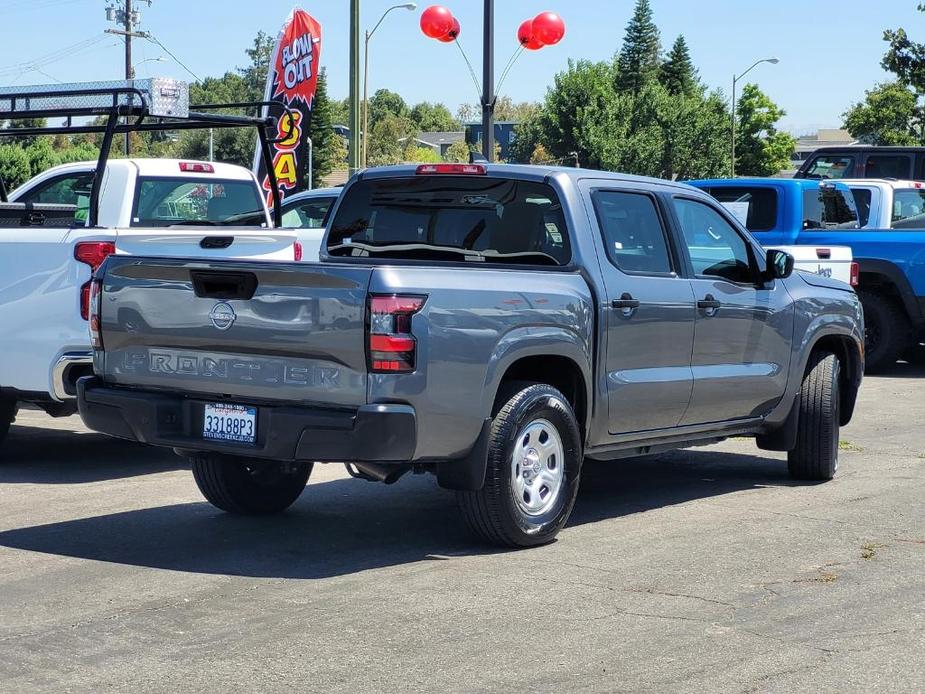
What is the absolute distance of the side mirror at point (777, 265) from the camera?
850cm

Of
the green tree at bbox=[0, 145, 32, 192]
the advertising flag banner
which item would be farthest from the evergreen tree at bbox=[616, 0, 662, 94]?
the advertising flag banner

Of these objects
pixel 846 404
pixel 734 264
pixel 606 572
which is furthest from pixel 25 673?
pixel 846 404

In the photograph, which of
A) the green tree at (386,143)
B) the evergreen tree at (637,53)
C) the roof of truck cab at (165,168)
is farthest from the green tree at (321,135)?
the roof of truck cab at (165,168)

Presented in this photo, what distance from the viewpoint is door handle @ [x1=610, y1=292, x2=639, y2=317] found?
7.31 metres

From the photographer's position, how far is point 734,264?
8414 mm

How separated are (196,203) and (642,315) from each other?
4.74 meters

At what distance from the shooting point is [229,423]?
6.44 metres

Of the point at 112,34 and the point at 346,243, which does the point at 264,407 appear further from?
the point at 112,34

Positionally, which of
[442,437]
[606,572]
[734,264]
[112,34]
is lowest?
[606,572]

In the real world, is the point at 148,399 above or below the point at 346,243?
below

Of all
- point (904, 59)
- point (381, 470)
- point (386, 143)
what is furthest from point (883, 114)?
point (381, 470)

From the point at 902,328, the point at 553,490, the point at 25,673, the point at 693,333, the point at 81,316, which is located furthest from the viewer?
the point at 902,328

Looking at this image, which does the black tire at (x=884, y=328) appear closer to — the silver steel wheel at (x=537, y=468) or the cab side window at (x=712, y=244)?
the cab side window at (x=712, y=244)

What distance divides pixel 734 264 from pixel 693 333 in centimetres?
73
